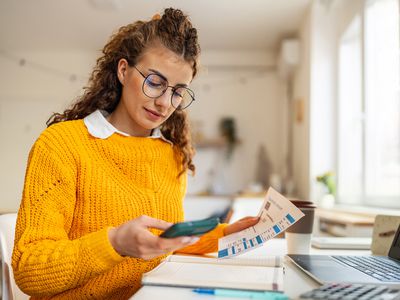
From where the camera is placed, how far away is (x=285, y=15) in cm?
395

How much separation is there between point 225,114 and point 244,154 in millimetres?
533

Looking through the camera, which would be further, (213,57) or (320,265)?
(213,57)

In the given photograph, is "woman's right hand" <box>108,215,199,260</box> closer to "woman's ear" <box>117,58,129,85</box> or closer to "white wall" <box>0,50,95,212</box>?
"woman's ear" <box>117,58,129,85</box>

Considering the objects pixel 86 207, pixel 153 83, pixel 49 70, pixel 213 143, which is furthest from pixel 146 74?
pixel 49 70

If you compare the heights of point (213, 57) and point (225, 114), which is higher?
point (213, 57)

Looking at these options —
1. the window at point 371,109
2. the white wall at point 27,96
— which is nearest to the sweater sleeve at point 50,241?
the window at point 371,109

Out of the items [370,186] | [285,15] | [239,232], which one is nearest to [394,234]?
[239,232]

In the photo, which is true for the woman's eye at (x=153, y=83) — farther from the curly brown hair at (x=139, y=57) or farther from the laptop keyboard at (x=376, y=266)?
the laptop keyboard at (x=376, y=266)

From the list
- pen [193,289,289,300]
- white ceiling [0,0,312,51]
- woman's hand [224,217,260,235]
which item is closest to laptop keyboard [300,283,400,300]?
pen [193,289,289,300]

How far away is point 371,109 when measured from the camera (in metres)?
2.94

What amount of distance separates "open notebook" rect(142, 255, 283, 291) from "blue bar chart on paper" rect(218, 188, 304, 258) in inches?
1.6

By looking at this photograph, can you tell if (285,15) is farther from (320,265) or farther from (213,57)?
(320,265)

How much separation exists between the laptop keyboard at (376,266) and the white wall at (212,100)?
3.96m

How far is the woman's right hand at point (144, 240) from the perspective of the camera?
31.3 inches
